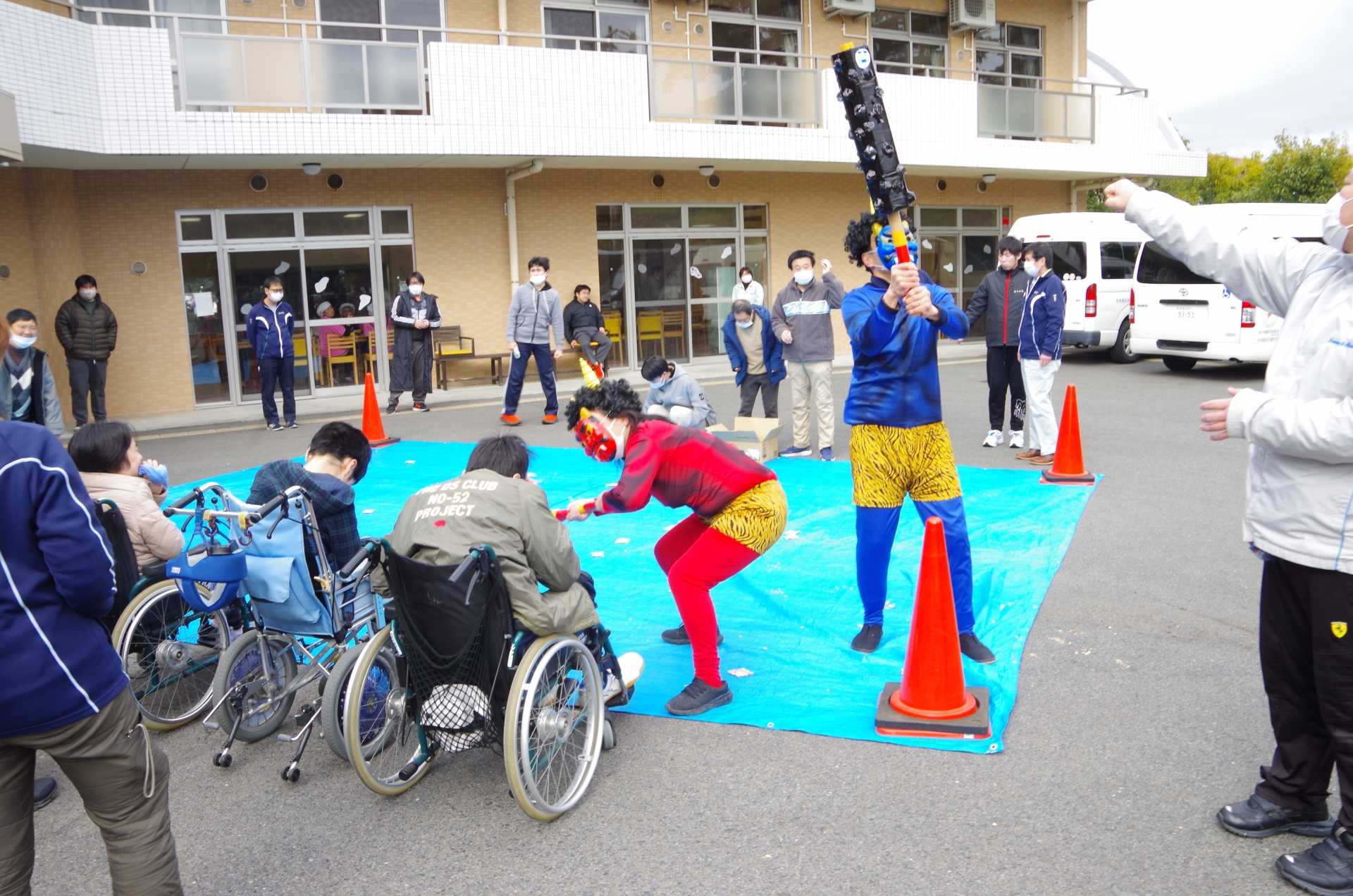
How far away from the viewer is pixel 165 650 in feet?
14.7

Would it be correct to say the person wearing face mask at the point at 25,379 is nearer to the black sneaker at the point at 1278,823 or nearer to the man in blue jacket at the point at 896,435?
the man in blue jacket at the point at 896,435

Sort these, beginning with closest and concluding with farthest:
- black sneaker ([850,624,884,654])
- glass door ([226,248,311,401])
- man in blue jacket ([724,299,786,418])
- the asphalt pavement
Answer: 1. the asphalt pavement
2. black sneaker ([850,624,884,654])
3. man in blue jacket ([724,299,786,418])
4. glass door ([226,248,311,401])

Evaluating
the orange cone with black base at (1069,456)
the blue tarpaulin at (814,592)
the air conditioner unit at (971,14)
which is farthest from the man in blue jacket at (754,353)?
the air conditioner unit at (971,14)

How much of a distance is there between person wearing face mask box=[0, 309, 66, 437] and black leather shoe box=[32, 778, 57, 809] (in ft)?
18.5

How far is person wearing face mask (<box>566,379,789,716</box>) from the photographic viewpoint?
440 centimetres

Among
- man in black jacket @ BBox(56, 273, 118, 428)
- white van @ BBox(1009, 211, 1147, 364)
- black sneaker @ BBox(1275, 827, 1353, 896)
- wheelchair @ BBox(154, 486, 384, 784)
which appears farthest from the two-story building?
black sneaker @ BBox(1275, 827, 1353, 896)

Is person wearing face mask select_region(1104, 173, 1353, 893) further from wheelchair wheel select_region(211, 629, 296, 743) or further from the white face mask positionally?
wheelchair wheel select_region(211, 629, 296, 743)

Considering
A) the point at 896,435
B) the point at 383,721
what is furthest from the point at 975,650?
the point at 383,721

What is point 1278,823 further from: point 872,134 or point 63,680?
point 63,680

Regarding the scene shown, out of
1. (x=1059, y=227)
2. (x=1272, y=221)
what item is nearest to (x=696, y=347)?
(x=1059, y=227)

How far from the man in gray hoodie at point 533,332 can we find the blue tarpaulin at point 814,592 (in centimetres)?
358

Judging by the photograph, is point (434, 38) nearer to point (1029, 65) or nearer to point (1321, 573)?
point (1029, 65)

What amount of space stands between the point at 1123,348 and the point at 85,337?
1505 centimetres

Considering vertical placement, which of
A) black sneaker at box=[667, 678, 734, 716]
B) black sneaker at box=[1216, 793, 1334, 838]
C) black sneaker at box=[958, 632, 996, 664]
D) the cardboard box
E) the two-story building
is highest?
the two-story building
